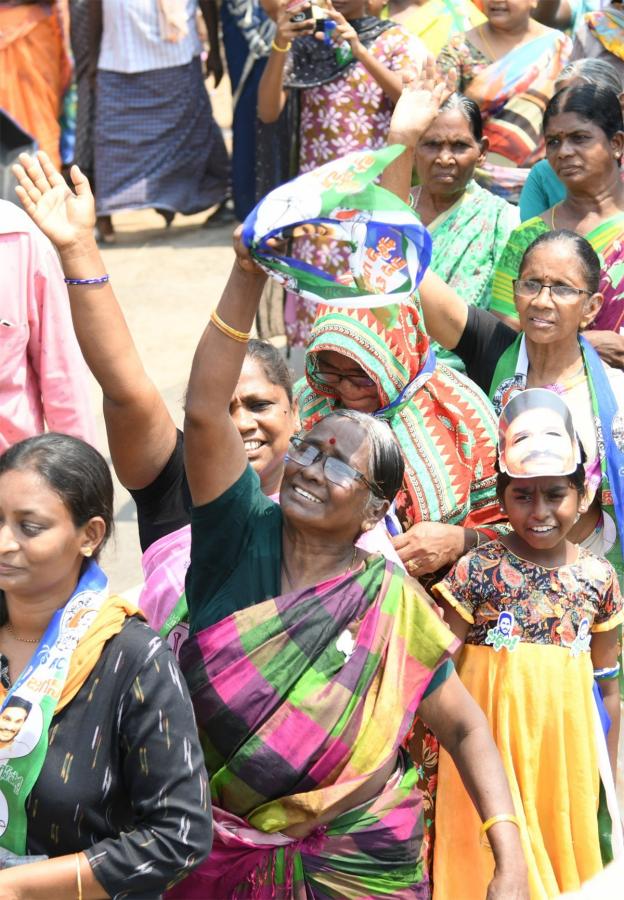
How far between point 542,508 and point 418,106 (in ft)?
3.40

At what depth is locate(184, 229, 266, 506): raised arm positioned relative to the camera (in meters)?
2.55

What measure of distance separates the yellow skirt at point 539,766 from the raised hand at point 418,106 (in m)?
1.24

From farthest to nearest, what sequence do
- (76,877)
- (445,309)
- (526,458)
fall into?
1. (445,309)
2. (526,458)
3. (76,877)

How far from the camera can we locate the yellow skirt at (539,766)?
327 cm

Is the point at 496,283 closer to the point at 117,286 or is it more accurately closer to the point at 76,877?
the point at 76,877

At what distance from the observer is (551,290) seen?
3.71 metres

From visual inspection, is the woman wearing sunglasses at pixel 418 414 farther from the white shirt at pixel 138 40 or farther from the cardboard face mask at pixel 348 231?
the white shirt at pixel 138 40

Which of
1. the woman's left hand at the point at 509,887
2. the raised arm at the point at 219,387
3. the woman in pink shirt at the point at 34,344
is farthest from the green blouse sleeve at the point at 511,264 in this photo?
the woman's left hand at the point at 509,887

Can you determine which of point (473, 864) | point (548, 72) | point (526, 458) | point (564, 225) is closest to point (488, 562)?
point (526, 458)

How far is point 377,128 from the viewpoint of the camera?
6.35m

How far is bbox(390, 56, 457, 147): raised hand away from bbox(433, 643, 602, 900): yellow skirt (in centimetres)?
124

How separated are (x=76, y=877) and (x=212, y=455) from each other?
0.77m

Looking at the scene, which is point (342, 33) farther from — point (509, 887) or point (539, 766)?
point (509, 887)

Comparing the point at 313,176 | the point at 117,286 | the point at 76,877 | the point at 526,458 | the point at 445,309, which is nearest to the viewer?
the point at 76,877
